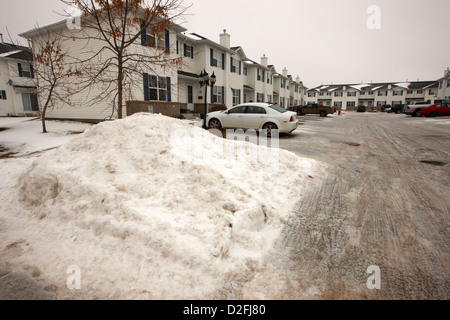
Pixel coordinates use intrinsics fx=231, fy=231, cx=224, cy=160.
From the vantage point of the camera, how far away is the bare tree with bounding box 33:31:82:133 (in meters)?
10.1

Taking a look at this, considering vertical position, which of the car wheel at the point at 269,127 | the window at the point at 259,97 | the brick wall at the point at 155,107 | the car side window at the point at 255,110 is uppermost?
the window at the point at 259,97

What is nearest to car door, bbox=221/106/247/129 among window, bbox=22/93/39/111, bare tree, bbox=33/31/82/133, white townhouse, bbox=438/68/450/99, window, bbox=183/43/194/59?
bare tree, bbox=33/31/82/133

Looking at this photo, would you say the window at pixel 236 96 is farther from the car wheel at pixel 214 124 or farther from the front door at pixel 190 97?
the car wheel at pixel 214 124

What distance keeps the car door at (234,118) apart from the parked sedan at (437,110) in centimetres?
2584

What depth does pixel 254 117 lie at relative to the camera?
36.0 ft

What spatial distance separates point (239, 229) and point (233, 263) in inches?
19.7

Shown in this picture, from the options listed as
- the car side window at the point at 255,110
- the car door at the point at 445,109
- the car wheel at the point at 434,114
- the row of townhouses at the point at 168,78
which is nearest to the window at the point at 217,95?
the row of townhouses at the point at 168,78

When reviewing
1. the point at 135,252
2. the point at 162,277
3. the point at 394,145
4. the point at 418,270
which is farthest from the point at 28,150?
the point at 394,145

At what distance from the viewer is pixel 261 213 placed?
11.1 ft

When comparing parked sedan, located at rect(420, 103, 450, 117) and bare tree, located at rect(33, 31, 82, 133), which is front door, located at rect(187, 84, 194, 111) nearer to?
bare tree, located at rect(33, 31, 82, 133)

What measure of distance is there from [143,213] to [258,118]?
8.77 meters

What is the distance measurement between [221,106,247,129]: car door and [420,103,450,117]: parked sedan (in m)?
25.8

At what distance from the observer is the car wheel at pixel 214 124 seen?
472 inches

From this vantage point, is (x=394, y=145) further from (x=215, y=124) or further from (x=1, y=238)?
(x=1, y=238)
